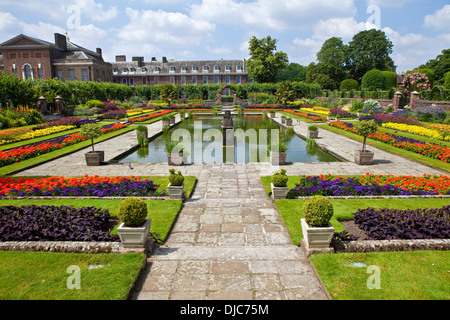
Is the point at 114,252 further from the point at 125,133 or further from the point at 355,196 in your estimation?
the point at 125,133

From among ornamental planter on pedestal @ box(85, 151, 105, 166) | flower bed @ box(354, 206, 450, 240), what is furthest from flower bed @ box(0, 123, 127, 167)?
flower bed @ box(354, 206, 450, 240)

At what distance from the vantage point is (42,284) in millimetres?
4137

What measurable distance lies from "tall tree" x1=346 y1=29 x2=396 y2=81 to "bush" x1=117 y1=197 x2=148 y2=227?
61.2 meters

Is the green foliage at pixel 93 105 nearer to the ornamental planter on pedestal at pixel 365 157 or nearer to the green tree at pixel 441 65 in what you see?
the ornamental planter on pedestal at pixel 365 157

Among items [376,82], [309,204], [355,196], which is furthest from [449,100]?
[309,204]

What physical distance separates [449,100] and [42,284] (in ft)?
126

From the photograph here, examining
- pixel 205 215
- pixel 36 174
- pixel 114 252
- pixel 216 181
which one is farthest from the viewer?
pixel 36 174

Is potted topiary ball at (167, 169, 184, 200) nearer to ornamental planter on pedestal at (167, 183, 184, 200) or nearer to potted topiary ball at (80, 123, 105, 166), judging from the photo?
ornamental planter on pedestal at (167, 183, 184, 200)

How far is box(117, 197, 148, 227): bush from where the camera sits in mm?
4957

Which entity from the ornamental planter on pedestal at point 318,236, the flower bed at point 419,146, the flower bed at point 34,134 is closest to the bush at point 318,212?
the ornamental planter on pedestal at point 318,236

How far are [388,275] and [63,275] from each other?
4831 millimetres

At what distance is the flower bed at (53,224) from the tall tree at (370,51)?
6112cm

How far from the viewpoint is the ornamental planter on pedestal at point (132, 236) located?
5.01 meters

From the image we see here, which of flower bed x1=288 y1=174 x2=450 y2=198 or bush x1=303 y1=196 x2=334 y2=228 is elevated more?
bush x1=303 y1=196 x2=334 y2=228
